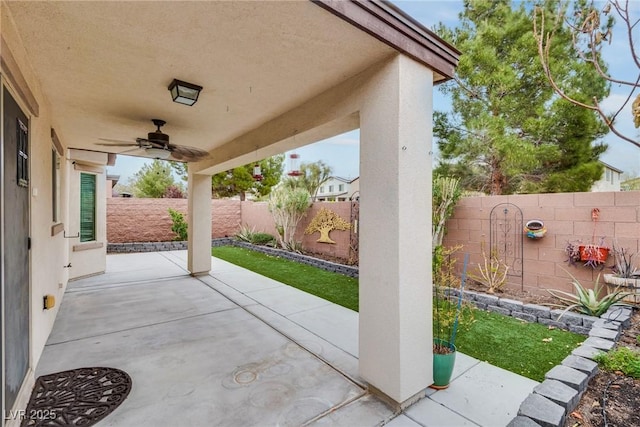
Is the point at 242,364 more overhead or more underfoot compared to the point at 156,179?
more underfoot

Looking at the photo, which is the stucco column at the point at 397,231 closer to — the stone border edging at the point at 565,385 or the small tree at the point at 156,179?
the stone border edging at the point at 565,385

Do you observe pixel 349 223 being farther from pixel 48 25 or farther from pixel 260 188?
pixel 260 188

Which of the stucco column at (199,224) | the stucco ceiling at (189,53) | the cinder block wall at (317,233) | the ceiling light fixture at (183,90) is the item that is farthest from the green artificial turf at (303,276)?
the ceiling light fixture at (183,90)

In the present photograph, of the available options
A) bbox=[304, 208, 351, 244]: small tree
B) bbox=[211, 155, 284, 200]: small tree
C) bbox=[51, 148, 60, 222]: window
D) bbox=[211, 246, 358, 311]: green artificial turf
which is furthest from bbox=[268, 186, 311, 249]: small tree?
bbox=[211, 155, 284, 200]: small tree

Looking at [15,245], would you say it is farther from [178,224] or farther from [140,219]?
[140,219]

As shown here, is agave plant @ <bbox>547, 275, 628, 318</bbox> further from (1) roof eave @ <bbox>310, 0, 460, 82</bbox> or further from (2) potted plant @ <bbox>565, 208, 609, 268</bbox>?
(1) roof eave @ <bbox>310, 0, 460, 82</bbox>

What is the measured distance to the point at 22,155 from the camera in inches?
111

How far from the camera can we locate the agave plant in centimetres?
433

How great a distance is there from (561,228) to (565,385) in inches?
135

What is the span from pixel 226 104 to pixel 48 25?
1912mm

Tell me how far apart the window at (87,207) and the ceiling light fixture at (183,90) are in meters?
5.86

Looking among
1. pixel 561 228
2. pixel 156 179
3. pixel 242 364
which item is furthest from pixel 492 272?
pixel 156 179

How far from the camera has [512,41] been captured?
955 cm

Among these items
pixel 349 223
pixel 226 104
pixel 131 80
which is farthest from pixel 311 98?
pixel 349 223
